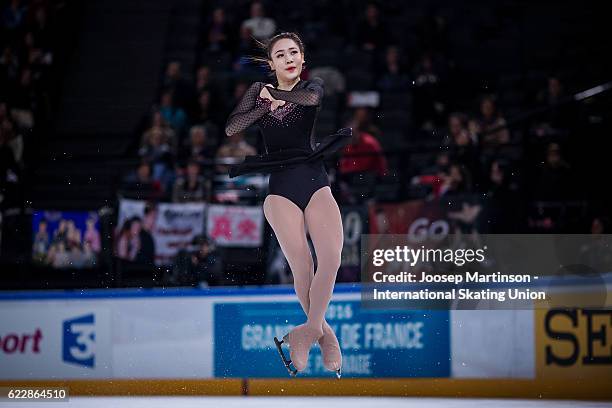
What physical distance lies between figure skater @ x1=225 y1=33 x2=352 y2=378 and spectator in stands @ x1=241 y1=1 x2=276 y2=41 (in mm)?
7300

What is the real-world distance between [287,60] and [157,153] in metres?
5.63

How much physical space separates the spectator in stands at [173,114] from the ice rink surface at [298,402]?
393 centimetres

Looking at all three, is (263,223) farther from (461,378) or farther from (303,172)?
(303,172)

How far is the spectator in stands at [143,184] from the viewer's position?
1022 cm

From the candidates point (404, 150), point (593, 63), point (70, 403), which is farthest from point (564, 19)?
point (70, 403)

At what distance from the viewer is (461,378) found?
28.0 feet

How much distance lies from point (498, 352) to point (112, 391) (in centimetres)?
318

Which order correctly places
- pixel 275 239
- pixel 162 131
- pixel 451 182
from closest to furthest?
pixel 275 239 → pixel 451 182 → pixel 162 131

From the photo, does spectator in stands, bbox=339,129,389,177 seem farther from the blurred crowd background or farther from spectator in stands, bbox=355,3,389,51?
spectator in stands, bbox=355,3,389,51

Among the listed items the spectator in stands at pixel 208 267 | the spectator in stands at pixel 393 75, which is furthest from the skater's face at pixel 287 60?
the spectator in stands at pixel 393 75

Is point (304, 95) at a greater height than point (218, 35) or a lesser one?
lesser

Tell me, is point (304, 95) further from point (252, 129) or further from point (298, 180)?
point (252, 129)

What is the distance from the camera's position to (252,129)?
11898mm

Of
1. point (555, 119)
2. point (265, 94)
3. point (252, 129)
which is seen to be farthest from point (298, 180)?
point (252, 129)
